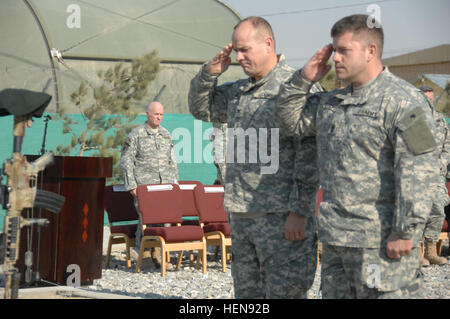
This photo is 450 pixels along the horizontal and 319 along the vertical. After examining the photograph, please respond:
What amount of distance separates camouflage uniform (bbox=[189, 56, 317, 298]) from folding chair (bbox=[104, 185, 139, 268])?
5083 millimetres

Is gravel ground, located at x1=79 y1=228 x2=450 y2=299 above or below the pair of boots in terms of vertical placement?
below

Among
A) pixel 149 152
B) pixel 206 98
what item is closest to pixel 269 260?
pixel 206 98

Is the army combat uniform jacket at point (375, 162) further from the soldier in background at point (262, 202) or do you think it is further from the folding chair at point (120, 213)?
the folding chair at point (120, 213)

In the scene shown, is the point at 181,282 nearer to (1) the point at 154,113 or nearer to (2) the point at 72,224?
(2) the point at 72,224

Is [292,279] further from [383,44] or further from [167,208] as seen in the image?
[167,208]

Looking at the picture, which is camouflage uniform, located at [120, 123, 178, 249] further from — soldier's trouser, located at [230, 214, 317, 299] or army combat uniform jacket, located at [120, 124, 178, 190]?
soldier's trouser, located at [230, 214, 317, 299]

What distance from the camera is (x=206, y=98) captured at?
419 centimetres

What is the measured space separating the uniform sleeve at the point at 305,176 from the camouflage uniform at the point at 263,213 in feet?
0.14

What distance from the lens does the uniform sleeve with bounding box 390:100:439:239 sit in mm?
3180

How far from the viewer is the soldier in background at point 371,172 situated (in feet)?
10.6

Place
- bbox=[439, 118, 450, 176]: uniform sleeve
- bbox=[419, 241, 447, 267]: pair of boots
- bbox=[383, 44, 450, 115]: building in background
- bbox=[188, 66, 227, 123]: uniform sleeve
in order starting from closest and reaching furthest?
bbox=[188, 66, 227, 123]: uniform sleeve < bbox=[439, 118, 450, 176]: uniform sleeve < bbox=[419, 241, 447, 267]: pair of boots < bbox=[383, 44, 450, 115]: building in background

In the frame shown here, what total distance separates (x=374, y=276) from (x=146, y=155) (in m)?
6.00

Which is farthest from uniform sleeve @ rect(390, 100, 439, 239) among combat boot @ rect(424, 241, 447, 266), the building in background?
the building in background

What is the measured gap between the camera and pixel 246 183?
397 centimetres
